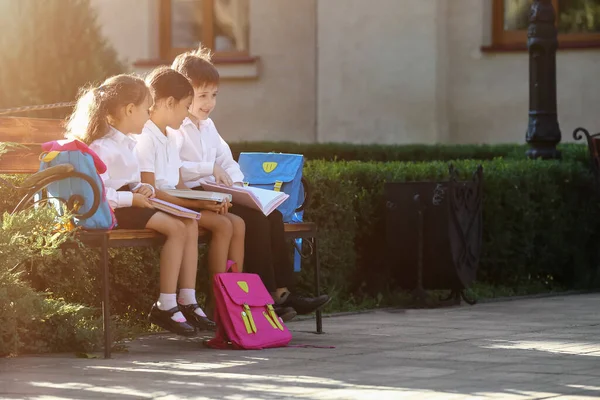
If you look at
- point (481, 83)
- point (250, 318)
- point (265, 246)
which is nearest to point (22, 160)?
point (265, 246)

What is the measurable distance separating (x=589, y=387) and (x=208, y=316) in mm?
2884

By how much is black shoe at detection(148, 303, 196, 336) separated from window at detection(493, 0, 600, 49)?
33.1ft

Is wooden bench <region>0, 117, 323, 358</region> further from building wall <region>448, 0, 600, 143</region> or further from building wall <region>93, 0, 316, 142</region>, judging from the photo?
building wall <region>93, 0, 316, 142</region>

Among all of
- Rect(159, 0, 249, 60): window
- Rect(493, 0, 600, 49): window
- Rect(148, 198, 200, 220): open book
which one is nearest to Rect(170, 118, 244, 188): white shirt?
Rect(148, 198, 200, 220): open book

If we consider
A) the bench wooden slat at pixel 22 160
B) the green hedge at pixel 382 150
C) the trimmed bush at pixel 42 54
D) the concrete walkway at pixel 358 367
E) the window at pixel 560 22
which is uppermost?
the window at pixel 560 22

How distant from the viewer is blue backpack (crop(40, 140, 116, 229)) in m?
6.42

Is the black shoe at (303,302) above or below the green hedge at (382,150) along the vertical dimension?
below

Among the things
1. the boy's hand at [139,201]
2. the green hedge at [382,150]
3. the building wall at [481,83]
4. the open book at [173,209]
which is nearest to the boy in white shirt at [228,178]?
the open book at [173,209]

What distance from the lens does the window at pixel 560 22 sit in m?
16.4

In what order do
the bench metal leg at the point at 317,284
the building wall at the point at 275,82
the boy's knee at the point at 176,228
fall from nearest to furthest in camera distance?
the boy's knee at the point at 176,228
the bench metal leg at the point at 317,284
the building wall at the point at 275,82

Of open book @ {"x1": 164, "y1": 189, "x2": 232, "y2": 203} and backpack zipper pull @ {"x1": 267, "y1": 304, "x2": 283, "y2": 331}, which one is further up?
open book @ {"x1": 164, "y1": 189, "x2": 232, "y2": 203}

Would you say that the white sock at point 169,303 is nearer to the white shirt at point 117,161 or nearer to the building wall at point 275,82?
the white shirt at point 117,161

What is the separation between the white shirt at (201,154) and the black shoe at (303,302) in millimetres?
705

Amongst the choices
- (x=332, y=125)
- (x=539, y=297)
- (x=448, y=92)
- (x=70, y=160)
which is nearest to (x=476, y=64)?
(x=448, y=92)
